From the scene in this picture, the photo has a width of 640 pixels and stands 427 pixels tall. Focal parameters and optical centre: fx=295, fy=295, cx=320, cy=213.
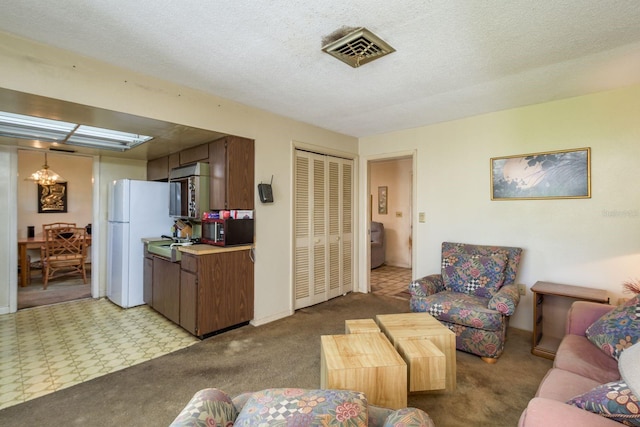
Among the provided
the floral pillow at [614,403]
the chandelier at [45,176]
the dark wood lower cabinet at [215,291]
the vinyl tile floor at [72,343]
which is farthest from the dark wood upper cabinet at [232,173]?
the chandelier at [45,176]

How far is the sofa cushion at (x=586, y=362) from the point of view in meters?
1.49

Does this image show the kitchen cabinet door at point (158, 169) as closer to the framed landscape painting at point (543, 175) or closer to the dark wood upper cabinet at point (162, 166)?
the dark wood upper cabinet at point (162, 166)

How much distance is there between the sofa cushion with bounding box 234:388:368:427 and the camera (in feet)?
3.08

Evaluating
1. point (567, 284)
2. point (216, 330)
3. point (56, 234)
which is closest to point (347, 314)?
point (216, 330)

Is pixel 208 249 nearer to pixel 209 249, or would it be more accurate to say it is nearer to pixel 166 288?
pixel 209 249

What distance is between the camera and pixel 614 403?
1.04 metres

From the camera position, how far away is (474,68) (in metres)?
2.31

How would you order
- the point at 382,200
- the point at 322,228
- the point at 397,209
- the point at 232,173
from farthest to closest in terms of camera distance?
the point at 382,200
the point at 397,209
the point at 322,228
the point at 232,173

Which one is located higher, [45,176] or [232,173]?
[45,176]

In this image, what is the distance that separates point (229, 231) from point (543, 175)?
3280 mm

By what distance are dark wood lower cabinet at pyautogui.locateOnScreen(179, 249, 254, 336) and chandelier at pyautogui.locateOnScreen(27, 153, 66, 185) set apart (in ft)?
15.9

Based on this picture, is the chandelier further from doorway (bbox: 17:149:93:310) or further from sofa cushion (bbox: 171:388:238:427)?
sofa cushion (bbox: 171:388:238:427)

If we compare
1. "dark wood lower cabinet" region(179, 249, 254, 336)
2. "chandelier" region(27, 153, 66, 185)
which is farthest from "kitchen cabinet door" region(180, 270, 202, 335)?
"chandelier" region(27, 153, 66, 185)

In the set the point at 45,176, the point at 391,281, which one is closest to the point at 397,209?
the point at 391,281
